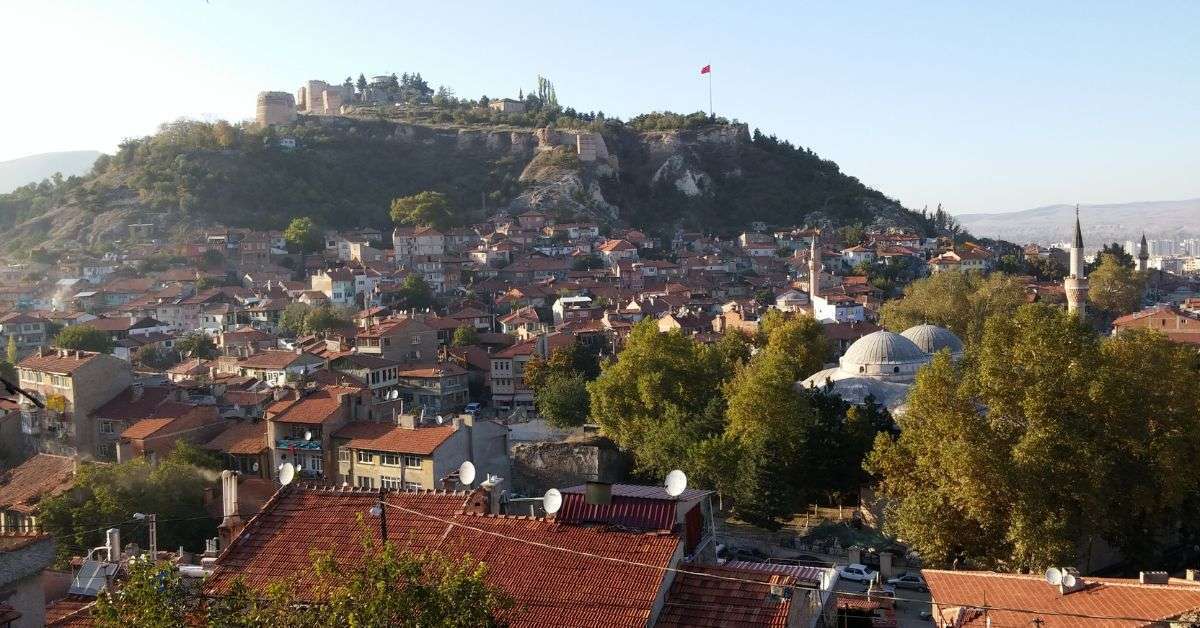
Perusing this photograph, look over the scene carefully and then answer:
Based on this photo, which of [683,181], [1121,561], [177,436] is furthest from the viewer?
[683,181]

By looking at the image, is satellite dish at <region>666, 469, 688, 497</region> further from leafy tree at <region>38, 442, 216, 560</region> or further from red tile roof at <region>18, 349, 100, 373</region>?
red tile roof at <region>18, 349, 100, 373</region>

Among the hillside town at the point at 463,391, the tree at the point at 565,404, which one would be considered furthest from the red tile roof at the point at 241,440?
the tree at the point at 565,404

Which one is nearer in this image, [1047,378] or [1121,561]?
[1047,378]

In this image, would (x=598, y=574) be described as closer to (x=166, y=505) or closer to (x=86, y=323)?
(x=166, y=505)

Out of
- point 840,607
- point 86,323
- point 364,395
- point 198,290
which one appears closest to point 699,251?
point 198,290

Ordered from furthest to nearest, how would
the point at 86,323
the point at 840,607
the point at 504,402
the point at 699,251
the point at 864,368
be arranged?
the point at 699,251 < the point at 86,323 < the point at 504,402 < the point at 864,368 < the point at 840,607

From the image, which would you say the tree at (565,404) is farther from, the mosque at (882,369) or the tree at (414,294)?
the tree at (414,294)

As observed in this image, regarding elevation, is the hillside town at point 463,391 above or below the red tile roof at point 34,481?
above
